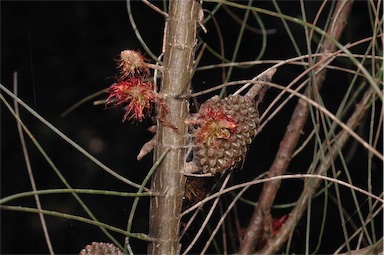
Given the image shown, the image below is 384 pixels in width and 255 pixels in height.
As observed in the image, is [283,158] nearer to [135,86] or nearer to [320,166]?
[320,166]

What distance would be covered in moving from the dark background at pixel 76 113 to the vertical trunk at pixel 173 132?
74cm

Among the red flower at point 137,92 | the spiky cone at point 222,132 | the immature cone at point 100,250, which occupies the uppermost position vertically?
the red flower at point 137,92

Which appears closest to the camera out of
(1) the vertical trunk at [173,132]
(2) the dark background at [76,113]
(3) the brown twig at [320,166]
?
(1) the vertical trunk at [173,132]

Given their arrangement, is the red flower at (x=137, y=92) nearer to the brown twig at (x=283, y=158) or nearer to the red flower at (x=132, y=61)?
the red flower at (x=132, y=61)

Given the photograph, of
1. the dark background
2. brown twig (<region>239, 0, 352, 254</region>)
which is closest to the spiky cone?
brown twig (<region>239, 0, 352, 254</region>)

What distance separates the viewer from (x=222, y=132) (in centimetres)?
48

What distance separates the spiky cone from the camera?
0.48 metres

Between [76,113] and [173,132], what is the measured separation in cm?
83

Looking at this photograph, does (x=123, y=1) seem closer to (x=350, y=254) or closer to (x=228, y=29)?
(x=228, y=29)

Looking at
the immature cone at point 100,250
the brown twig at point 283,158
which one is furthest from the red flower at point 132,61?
the brown twig at point 283,158

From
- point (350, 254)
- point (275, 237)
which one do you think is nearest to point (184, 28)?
point (350, 254)

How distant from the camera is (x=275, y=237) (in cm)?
72

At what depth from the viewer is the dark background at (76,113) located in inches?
48.3

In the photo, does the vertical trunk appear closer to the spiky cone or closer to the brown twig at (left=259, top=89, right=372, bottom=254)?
the spiky cone
